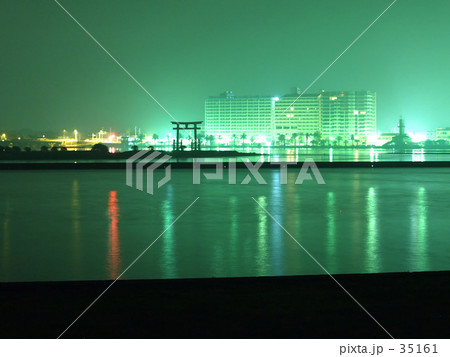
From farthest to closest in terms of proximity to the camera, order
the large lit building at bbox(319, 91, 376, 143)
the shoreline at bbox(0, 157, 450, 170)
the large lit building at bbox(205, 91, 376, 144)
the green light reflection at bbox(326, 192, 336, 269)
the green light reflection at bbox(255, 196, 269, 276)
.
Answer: the large lit building at bbox(319, 91, 376, 143) < the large lit building at bbox(205, 91, 376, 144) < the shoreline at bbox(0, 157, 450, 170) < the green light reflection at bbox(326, 192, 336, 269) < the green light reflection at bbox(255, 196, 269, 276)

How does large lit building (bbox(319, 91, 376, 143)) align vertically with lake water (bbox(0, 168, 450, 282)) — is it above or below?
above

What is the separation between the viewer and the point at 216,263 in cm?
538

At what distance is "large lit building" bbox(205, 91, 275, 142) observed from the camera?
530 feet

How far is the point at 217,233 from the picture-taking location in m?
7.22

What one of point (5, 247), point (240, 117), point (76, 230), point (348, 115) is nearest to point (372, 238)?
point (76, 230)

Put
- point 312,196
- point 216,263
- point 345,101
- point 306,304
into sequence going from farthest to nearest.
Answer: point 345,101
point 312,196
point 216,263
point 306,304

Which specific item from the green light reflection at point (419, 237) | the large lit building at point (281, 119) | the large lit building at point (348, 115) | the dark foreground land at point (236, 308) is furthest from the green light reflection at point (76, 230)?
the large lit building at point (348, 115)

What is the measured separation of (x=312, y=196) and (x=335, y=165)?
549 inches

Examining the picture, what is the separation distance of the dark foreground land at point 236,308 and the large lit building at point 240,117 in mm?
156679

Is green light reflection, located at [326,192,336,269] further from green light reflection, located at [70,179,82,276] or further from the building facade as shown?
the building facade

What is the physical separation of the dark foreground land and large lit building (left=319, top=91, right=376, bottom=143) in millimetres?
158755

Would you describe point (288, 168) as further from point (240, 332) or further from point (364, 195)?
point (240, 332)

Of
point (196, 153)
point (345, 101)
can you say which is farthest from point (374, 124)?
point (196, 153)

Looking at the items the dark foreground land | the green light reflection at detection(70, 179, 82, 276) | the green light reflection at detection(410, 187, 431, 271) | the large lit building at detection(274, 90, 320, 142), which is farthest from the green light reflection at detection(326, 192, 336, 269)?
Answer: the large lit building at detection(274, 90, 320, 142)
